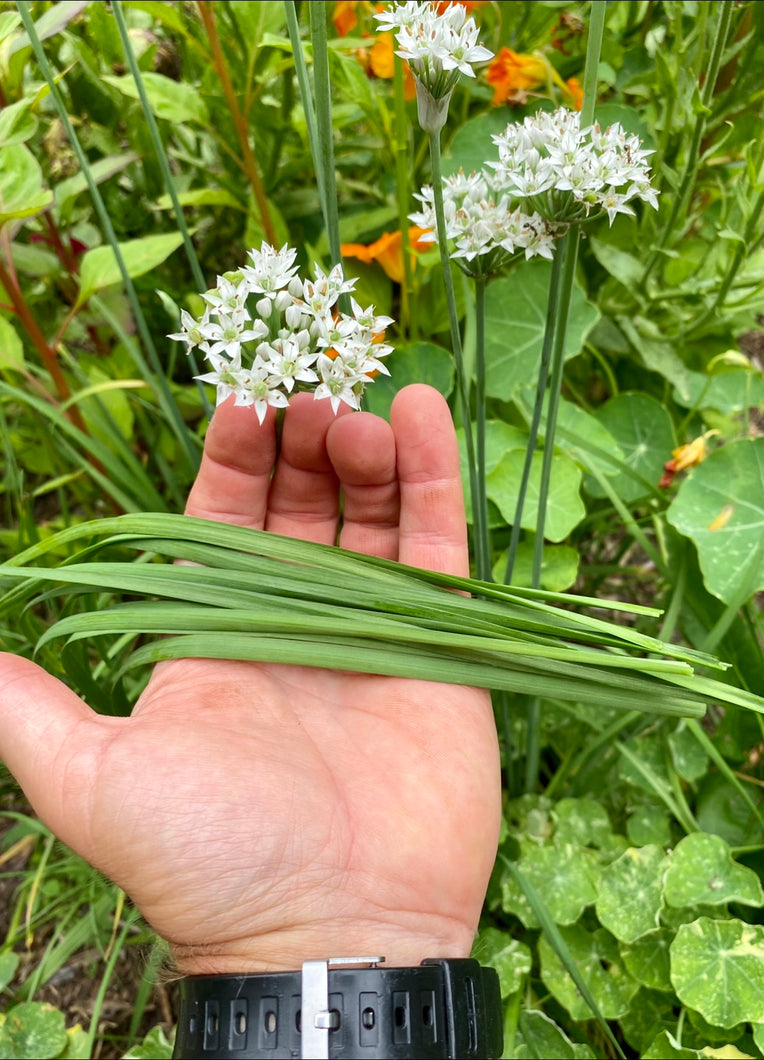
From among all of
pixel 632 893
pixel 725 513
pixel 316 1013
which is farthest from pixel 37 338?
pixel 632 893

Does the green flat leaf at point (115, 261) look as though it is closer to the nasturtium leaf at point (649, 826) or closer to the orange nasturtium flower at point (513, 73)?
the orange nasturtium flower at point (513, 73)

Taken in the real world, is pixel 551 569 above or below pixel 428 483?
below

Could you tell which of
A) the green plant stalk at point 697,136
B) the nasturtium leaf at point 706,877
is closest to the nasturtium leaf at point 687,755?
the nasturtium leaf at point 706,877

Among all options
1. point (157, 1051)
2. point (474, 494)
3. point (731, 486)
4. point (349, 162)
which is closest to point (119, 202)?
point (349, 162)

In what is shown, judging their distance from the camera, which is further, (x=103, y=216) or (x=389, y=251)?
(x=389, y=251)

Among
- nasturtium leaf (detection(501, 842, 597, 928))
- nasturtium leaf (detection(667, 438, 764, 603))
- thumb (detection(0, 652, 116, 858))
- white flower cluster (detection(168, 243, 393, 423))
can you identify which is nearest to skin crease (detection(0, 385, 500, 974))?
thumb (detection(0, 652, 116, 858))

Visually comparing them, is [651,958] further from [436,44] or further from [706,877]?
[436,44]

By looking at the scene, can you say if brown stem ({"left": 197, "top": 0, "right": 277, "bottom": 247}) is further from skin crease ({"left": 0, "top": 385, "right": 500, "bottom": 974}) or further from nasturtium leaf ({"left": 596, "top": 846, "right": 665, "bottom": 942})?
nasturtium leaf ({"left": 596, "top": 846, "right": 665, "bottom": 942})
